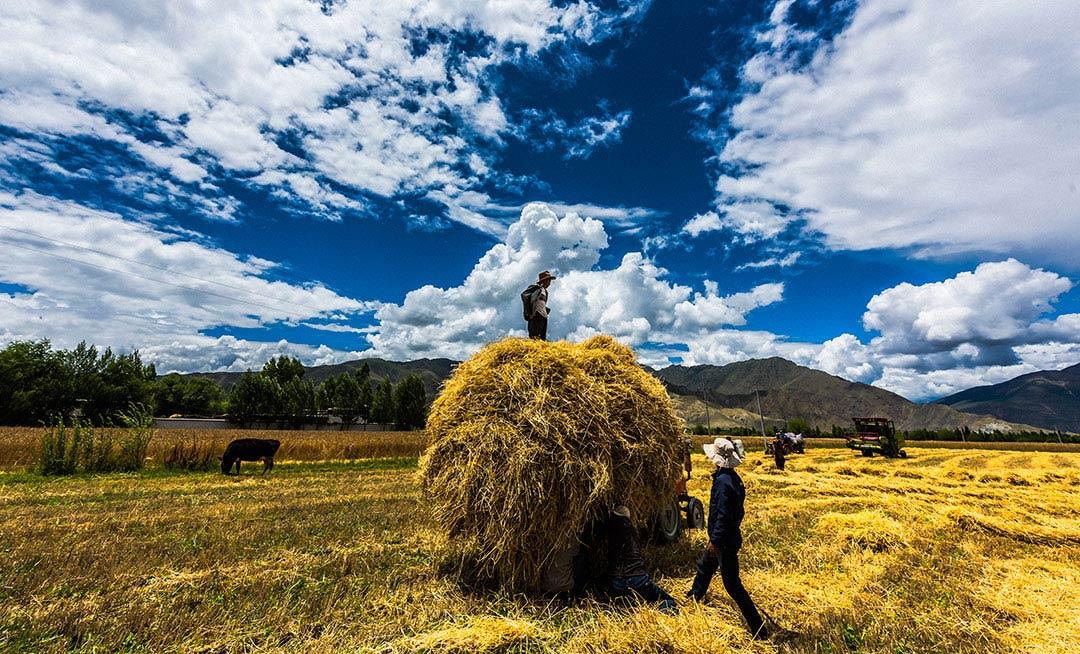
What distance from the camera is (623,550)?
19.0 feet

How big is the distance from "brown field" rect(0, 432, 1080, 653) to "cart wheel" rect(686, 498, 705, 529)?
2.26ft

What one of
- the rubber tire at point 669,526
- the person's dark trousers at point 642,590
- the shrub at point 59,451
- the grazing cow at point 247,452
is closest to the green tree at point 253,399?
the shrub at point 59,451

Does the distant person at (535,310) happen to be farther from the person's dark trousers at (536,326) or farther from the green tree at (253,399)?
the green tree at (253,399)

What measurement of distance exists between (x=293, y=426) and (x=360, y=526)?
87.1 meters

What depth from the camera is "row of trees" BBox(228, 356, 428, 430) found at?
83875 millimetres

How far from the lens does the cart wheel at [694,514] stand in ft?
30.7

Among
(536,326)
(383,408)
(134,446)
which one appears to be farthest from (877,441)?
(383,408)

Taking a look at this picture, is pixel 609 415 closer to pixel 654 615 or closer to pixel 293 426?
pixel 654 615

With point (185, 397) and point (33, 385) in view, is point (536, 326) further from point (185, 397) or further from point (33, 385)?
point (185, 397)

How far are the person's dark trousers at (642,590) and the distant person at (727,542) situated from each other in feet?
1.36

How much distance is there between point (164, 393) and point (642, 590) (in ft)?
415

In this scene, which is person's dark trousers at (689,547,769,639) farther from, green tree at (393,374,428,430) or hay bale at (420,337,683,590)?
green tree at (393,374,428,430)

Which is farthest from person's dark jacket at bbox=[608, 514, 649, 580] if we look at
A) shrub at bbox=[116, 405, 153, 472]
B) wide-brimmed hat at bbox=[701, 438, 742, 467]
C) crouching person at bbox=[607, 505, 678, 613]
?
shrub at bbox=[116, 405, 153, 472]

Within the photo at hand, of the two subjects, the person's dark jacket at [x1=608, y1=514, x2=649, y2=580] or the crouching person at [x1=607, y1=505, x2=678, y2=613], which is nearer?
the crouching person at [x1=607, y1=505, x2=678, y2=613]
